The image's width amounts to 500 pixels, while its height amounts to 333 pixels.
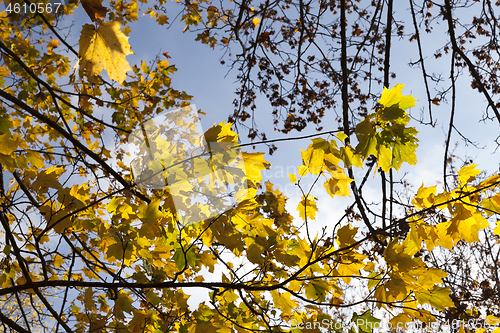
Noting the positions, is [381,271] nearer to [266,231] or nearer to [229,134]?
[266,231]

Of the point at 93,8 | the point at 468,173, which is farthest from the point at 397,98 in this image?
the point at 93,8

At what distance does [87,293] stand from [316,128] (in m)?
4.23

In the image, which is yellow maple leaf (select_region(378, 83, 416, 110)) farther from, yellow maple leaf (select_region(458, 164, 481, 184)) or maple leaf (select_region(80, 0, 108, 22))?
maple leaf (select_region(80, 0, 108, 22))

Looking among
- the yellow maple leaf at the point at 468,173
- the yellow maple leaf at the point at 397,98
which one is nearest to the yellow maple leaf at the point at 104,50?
the yellow maple leaf at the point at 397,98

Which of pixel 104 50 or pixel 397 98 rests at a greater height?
pixel 104 50

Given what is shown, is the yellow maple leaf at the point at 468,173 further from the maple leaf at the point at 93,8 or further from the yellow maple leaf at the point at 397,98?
the maple leaf at the point at 93,8

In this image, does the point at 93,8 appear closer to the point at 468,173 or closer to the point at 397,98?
the point at 397,98

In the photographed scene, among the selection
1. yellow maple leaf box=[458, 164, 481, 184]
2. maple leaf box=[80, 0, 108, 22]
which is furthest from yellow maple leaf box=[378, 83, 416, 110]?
maple leaf box=[80, 0, 108, 22]

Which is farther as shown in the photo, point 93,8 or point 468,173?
point 468,173

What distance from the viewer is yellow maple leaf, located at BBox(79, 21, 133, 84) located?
1.39 metres

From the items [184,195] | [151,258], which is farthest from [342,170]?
[151,258]

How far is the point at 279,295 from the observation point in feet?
5.47

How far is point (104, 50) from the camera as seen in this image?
142cm

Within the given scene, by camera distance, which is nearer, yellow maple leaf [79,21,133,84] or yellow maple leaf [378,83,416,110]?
yellow maple leaf [378,83,416,110]
